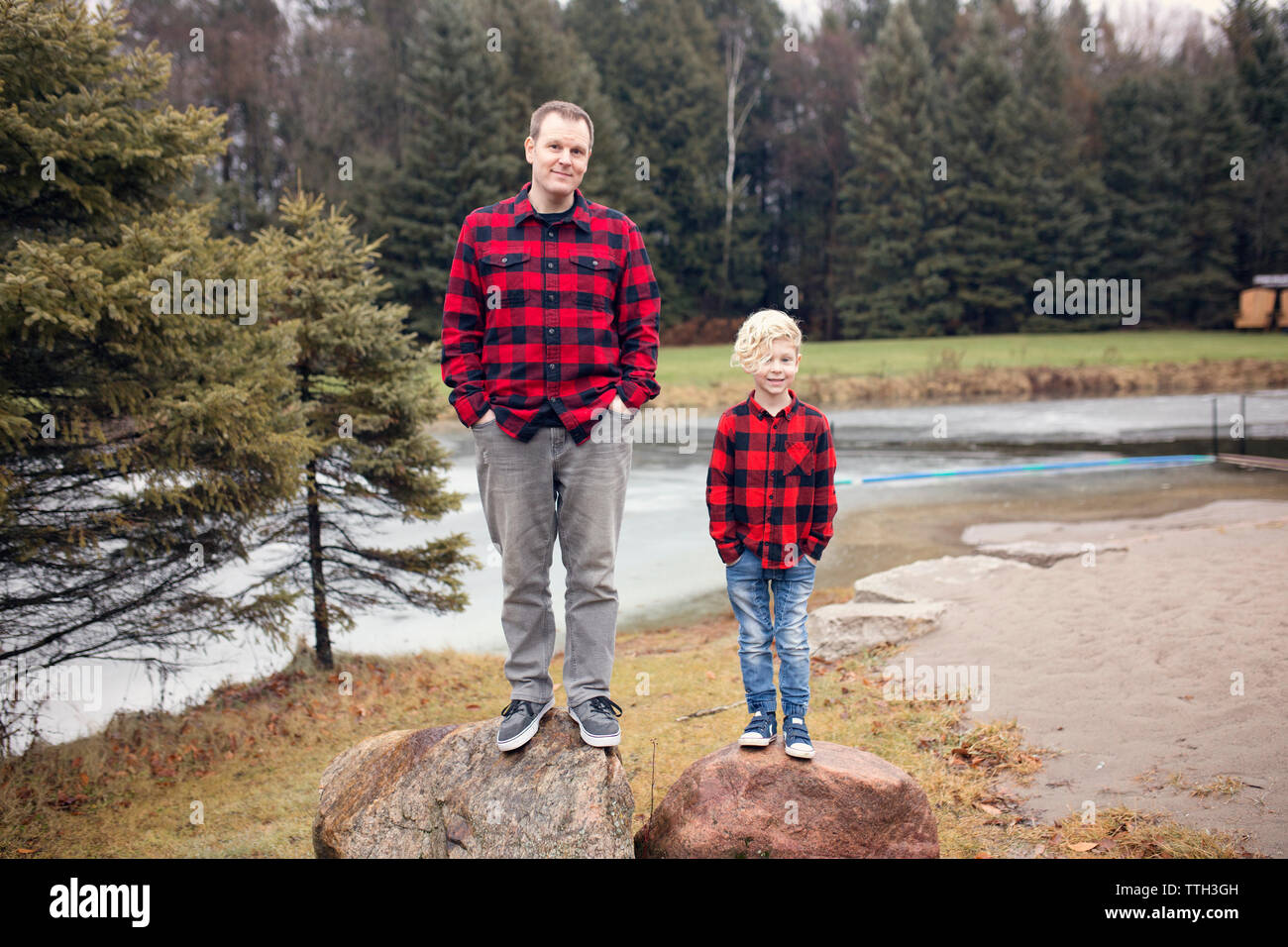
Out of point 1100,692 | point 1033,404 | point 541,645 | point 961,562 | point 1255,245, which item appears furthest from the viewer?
point 1255,245

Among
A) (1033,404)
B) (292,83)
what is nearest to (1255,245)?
(1033,404)

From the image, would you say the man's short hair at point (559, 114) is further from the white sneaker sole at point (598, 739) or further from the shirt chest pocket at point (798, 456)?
the white sneaker sole at point (598, 739)

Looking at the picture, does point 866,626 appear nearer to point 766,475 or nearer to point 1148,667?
point 1148,667

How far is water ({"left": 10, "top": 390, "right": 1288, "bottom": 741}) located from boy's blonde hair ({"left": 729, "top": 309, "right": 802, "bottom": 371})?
22.5 ft

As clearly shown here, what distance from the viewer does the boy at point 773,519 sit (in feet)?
15.6

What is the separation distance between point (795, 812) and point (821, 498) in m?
1.46

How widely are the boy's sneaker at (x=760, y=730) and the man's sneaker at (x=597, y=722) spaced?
2.16ft

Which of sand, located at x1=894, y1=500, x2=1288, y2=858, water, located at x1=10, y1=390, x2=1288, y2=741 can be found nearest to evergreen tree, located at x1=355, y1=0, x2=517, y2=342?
water, located at x1=10, y1=390, x2=1288, y2=741

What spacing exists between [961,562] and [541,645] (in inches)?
331

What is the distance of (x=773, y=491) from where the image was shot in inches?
187

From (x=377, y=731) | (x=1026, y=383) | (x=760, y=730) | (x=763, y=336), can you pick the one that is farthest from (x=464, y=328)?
(x=1026, y=383)

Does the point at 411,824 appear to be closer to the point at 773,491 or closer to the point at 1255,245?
the point at 773,491

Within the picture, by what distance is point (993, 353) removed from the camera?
3962 centimetres

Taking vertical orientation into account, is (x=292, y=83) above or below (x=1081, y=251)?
above
